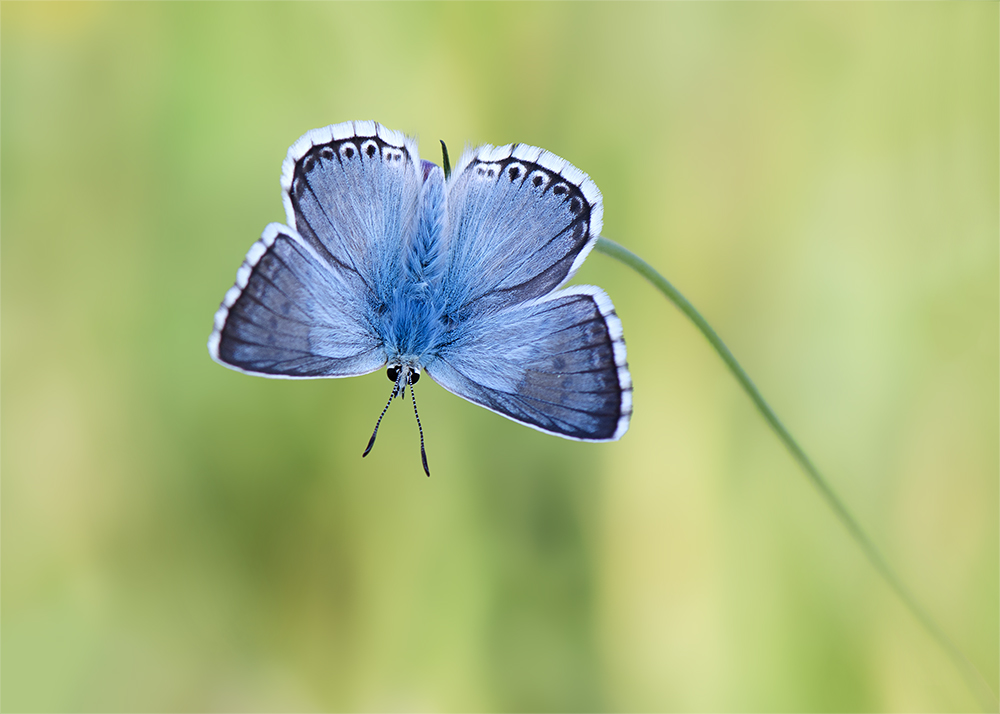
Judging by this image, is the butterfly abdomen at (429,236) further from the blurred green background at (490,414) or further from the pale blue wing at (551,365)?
the blurred green background at (490,414)

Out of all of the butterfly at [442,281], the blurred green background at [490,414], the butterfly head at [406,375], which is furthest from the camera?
the blurred green background at [490,414]

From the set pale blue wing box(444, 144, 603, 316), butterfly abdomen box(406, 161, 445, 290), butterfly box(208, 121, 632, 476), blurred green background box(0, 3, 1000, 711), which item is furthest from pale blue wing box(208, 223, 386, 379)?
blurred green background box(0, 3, 1000, 711)

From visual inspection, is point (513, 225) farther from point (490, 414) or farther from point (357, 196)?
point (490, 414)

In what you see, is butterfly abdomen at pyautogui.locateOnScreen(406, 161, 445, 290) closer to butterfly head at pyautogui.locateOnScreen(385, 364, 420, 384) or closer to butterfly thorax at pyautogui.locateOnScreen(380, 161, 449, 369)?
butterfly thorax at pyautogui.locateOnScreen(380, 161, 449, 369)

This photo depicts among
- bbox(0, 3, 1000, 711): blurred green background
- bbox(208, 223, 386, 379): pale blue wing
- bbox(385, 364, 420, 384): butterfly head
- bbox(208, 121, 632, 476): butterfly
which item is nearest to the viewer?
bbox(208, 223, 386, 379): pale blue wing

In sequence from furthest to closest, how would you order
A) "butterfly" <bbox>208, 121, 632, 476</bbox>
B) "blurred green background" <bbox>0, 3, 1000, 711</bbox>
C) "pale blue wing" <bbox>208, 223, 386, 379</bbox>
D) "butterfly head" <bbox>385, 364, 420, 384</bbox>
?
"blurred green background" <bbox>0, 3, 1000, 711</bbox>, "butterfly head" <bbox>385, 364, 420, 384</bbox>, "butterfly" <bbox>208, 121, 632, 476</bbox>, "pale blue wing" <bbox>208, 223, 386, 379</bbox>

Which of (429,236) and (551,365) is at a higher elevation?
(429,236)

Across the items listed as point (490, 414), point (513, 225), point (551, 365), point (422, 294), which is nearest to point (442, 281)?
point (422, 294)

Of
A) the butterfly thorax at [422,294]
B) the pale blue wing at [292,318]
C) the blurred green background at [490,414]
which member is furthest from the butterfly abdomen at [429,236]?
the blurred green background at [490,414]
